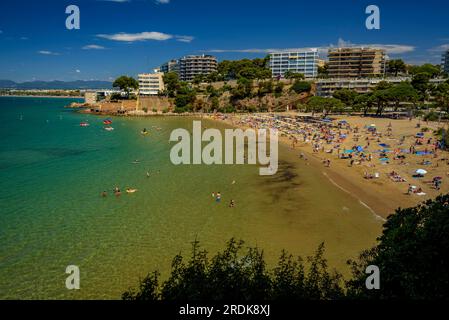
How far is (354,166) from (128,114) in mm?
85800

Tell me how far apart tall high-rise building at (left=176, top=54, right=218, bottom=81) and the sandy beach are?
10807cm

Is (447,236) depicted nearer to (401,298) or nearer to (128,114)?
(401,298)

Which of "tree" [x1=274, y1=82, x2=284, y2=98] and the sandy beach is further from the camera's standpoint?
"tree" [x1=274, y1=82, x2=284, y2=98]

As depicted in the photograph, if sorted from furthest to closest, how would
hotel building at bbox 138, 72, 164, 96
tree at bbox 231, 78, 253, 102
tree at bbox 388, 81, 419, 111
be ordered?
hotel building at bbox 138, 72, 164, 96 → tree at bbox 231, 78, 253, 102 → tree at bbox 388, 81, 419, 111

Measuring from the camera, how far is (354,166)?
37531mm

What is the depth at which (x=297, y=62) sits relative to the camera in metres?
137

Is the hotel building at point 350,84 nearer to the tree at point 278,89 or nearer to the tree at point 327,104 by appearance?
the tree at point 278,89

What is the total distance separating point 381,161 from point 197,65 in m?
133

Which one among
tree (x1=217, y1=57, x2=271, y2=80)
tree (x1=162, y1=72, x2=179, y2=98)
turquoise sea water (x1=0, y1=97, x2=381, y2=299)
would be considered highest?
tree (x1=217, y1=57, x2=271, y2=80)

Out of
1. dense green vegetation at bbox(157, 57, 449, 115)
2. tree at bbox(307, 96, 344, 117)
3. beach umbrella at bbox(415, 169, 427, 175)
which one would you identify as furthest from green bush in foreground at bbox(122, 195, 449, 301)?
tree at bbox(307, 96, 344, 117)

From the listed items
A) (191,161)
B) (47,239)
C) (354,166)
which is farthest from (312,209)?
(191,161)

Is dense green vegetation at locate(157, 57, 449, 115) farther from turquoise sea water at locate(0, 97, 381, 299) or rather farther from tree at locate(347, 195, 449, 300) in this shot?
tree at locate(347, 195, 449, 300)

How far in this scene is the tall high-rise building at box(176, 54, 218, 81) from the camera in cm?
15938

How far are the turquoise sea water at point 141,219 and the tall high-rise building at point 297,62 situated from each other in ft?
335
